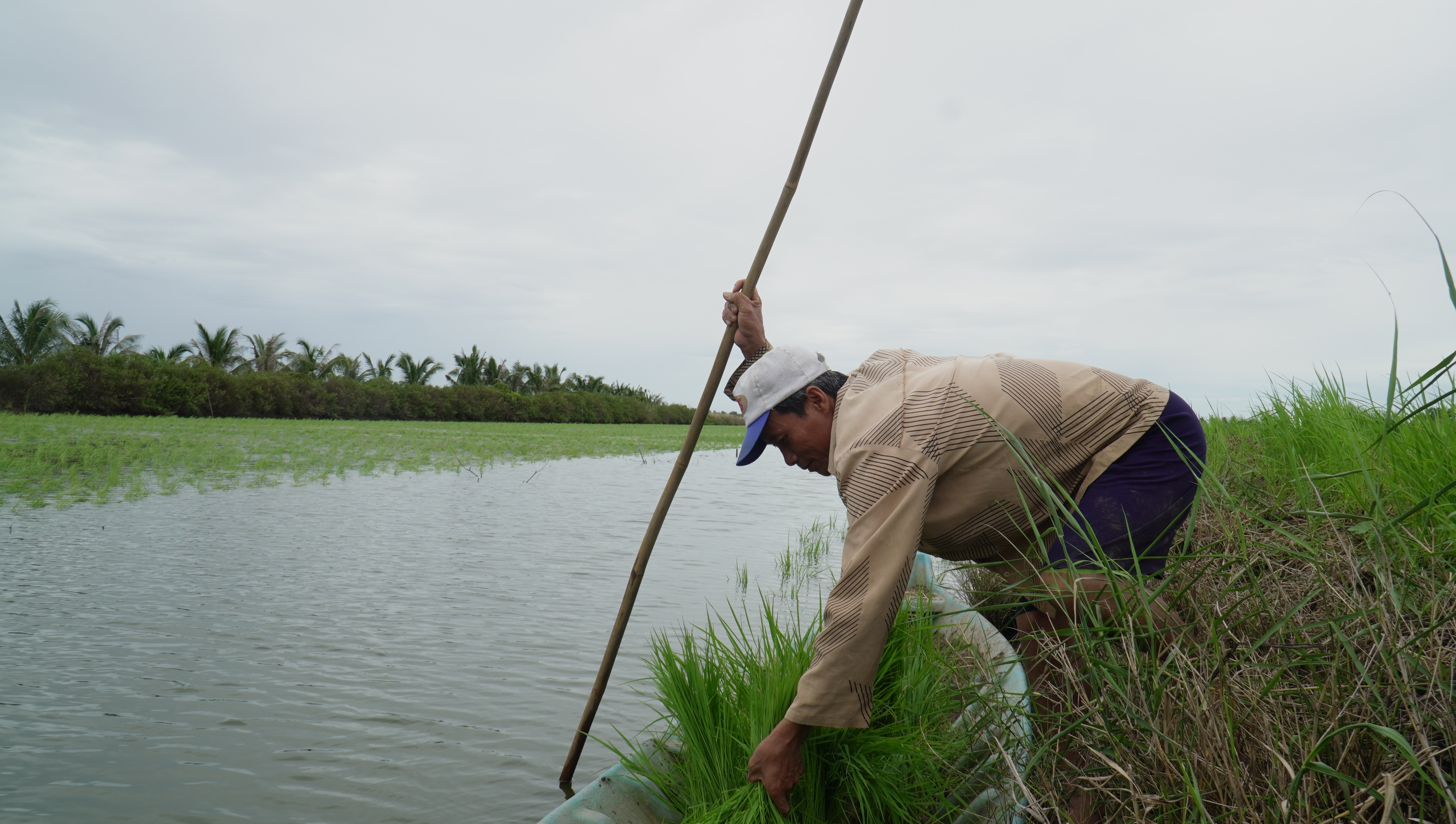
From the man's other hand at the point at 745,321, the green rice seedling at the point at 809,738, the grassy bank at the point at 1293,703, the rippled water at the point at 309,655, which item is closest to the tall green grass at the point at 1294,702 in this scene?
the grassy bank at the point at 1293,703

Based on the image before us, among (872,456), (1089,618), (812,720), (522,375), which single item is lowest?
(812,720)

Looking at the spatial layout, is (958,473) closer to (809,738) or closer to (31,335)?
(809,738)

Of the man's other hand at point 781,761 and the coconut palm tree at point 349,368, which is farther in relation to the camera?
the coconut palm tree at point 349,368

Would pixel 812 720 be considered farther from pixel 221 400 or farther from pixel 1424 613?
pixel 221 400

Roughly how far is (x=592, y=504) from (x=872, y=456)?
8858 millimetres

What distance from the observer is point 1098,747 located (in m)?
1.41

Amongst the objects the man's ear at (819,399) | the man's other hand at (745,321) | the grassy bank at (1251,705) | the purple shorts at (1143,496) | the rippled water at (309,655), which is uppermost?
the man's other hand at (745,321)

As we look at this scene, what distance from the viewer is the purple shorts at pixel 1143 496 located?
1.92 m

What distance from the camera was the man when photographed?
1.66 meters

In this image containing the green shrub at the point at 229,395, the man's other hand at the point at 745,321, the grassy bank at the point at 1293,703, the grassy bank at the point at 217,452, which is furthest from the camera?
the green shrub at the point at 229,395

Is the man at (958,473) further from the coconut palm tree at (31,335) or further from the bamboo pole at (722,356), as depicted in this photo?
the coconut palm tree at (31,335)

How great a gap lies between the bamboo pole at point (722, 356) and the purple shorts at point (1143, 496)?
1.08m

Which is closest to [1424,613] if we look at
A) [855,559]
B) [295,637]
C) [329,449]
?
[855,559]

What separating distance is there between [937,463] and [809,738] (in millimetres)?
751
